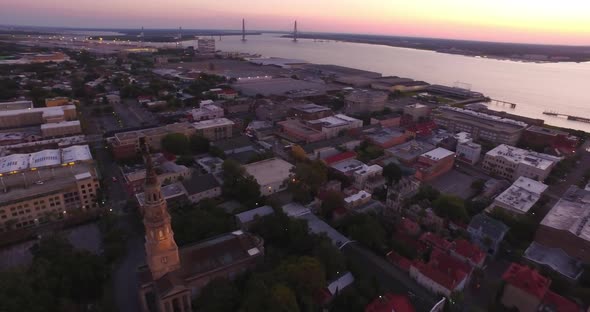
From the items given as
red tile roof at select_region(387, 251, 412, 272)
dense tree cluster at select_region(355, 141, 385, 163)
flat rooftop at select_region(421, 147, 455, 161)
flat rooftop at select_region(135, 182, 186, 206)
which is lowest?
A: red tile roof at select_region(387, 251, 412, 272)

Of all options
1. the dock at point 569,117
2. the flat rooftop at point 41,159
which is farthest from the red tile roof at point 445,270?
the dock at point 569,117

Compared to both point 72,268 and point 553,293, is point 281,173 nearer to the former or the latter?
point 72,268

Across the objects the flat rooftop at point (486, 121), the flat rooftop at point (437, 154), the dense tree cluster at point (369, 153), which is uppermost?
the flat rooftop at point (486, 121)

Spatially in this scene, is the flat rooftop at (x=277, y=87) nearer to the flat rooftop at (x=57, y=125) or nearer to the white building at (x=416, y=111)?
the white building at (x=416, y=111)

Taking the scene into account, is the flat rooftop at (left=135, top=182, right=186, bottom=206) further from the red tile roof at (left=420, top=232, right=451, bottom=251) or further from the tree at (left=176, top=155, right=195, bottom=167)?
the red tile roof at (left=420, top=232, right=451, bottom=251)

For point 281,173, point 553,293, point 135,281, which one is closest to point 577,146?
point 553,293

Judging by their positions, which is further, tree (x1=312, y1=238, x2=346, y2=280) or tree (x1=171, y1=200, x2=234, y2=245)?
tree (x1=171, y1=200, x2=234, y2=245)

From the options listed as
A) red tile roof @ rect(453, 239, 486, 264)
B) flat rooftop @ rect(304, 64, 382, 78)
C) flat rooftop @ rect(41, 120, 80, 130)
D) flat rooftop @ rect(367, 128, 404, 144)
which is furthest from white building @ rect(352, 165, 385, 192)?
flat rooftop @ rect(304, 64, 382, 78)
